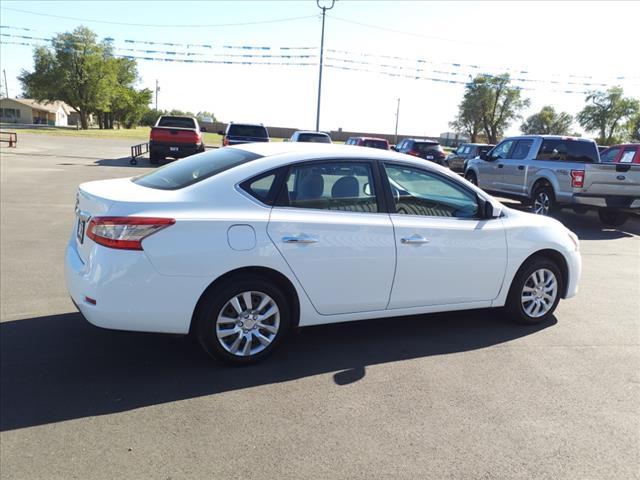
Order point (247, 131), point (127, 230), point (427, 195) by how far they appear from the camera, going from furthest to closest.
Answer: point (247, 131), point (427, 195), point (127, 230)

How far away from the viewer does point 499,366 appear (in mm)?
4219

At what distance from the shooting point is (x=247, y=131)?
71.8 ft

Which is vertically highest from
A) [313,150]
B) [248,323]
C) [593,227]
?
[313,150]

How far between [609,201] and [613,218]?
63.9 inches

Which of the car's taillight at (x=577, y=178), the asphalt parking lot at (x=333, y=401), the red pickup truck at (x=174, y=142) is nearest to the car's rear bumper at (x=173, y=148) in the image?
the red pickup truck at (x=174, y=142)

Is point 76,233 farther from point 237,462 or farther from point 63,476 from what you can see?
point 237,462

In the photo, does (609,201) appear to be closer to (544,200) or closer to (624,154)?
(544,200)

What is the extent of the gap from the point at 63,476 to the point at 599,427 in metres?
3.13

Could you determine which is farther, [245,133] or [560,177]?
[245,133]

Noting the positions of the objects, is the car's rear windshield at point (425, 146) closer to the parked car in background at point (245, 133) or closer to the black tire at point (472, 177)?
the parked car in background at point (245, 133)

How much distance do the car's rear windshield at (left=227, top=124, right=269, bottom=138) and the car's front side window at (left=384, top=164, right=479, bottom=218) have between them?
17.7 metres

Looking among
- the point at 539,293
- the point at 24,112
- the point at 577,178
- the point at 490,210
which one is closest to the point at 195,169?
the point at 490,210

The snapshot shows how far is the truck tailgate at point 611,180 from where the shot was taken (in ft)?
37.3

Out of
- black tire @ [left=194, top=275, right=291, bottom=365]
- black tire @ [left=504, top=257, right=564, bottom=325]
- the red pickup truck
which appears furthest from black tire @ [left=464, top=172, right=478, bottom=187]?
black tire @ [left=194, top=275, right=291, bottom=365]
